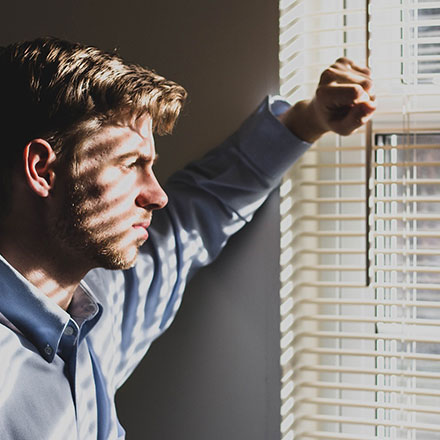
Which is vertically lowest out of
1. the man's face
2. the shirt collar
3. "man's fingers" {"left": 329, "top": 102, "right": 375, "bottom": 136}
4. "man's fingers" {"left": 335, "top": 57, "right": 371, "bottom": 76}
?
the shirt collar

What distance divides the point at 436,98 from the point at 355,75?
Answer: 19 cm

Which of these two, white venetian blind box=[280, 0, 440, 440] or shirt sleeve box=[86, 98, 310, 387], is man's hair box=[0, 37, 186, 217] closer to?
shirt sleeve box=[86, 98, 310, 387]

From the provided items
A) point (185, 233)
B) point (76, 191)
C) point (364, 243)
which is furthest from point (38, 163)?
point (364, 243)

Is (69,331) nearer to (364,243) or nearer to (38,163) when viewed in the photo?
(38,163)

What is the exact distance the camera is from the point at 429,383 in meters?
1.40

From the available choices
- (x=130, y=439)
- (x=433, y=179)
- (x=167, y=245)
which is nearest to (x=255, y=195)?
(x=167, y=245)

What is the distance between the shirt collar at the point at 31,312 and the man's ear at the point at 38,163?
0.13 m

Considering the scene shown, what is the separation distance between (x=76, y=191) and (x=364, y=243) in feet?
1.75

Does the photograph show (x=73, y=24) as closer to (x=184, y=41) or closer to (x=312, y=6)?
(x=184, y=41)

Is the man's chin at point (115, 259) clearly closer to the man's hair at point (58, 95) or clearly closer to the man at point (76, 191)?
the man at point (76, 191)

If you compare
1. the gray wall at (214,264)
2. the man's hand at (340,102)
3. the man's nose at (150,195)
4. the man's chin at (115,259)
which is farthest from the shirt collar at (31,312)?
the man's hand at (340,102)

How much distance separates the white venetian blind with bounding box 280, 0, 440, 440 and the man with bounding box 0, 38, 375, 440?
0.11m

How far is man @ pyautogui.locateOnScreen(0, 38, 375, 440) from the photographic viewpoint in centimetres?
118

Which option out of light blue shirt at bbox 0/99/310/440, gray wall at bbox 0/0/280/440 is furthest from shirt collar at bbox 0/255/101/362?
gray wall at bbox 0/0/280/440
